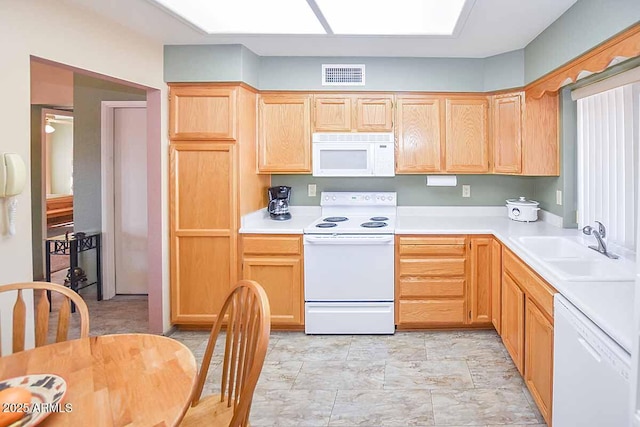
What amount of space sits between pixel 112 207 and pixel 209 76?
1919mm

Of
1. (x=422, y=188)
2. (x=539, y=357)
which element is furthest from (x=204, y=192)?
(x=539, y=357)

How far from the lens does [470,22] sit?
9.16 feet

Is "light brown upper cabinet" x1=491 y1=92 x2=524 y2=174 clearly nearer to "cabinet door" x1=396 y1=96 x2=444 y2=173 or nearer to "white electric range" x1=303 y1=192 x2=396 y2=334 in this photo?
"cabinet door" x1=396 y1=96 x2=444 y2=173

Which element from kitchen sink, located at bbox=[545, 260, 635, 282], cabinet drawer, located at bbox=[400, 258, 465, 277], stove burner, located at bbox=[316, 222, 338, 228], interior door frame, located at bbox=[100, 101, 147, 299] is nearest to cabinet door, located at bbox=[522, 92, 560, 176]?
cabinet drawer, located at bbox=[400, 258, 465, 277]

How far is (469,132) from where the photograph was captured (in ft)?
12.2

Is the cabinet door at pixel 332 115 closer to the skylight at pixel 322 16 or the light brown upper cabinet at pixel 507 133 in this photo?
the skylight at pixel 322 16

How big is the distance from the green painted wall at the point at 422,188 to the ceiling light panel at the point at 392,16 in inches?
55.6

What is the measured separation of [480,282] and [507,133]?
49.3 inches

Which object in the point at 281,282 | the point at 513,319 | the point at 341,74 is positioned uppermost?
the point at 341,74

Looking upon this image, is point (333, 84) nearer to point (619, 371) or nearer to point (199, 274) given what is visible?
point (199, 274)

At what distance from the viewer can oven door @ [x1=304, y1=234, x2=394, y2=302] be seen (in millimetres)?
3385

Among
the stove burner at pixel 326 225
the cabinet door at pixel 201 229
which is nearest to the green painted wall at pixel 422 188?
the stove burner at pixel 326 225

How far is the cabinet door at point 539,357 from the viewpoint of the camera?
80.1 inches

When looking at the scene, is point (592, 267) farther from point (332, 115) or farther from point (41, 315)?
point (41, 315)
